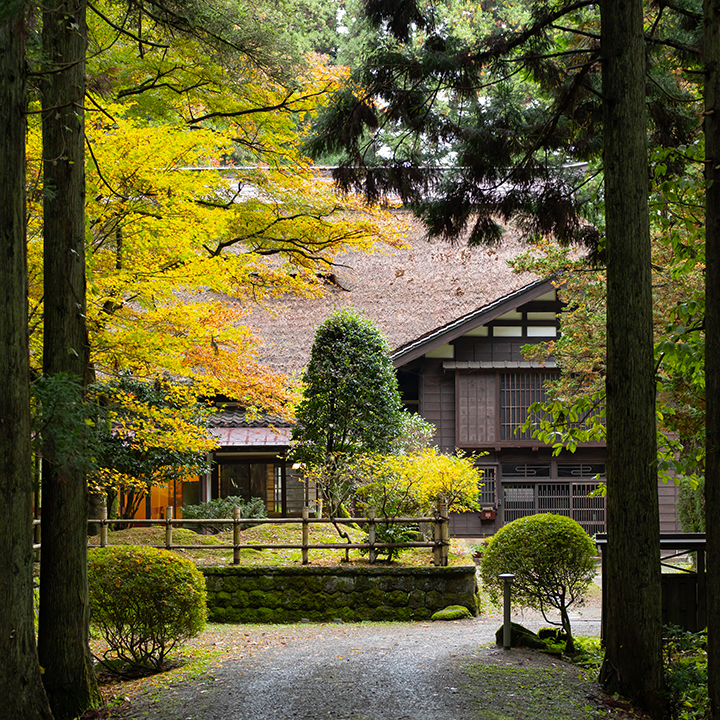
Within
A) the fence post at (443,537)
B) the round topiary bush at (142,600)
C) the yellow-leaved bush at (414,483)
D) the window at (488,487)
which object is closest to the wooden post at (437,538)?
the fence post at (443,537)

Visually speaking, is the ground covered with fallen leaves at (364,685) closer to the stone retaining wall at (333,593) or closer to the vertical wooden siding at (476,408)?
the stone retaining wall at (333,593)

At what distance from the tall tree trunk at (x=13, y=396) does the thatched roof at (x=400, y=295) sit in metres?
14.6

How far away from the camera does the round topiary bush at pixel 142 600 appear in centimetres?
697

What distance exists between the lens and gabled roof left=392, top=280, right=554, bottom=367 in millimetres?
18484

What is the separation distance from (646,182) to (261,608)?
8228 millimetres

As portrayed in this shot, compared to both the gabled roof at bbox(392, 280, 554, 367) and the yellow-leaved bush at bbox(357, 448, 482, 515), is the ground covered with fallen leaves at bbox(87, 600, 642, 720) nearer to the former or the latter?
the yellow-leaved bush at bbox(357, 448, 482, 515)

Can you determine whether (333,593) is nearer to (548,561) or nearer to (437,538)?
(437,538)

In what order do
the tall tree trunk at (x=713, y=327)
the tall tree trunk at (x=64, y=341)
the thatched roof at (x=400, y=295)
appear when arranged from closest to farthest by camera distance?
the tall tree trunk at (x=713, y=327), the tall tree trunk at (x=64, y=341), the thatched roof at (x=400, y=295)

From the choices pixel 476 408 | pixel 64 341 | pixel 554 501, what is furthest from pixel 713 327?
pixel 554 501

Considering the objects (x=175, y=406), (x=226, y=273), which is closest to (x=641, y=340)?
(x=226, y=273)

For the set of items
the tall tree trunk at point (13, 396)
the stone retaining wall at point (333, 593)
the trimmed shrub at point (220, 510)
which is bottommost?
the stone retaining wall at point (333, 593)

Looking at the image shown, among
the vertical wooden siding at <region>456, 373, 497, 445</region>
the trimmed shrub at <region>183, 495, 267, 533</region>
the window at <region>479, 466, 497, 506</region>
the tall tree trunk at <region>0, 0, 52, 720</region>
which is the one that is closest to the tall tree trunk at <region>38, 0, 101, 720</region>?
the tall tree trunk at <region>0, 0, 52, 720</region>

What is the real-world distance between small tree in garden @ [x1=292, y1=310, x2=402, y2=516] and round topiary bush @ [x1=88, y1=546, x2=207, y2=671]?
625 cm

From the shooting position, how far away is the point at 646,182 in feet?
20.1
